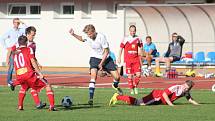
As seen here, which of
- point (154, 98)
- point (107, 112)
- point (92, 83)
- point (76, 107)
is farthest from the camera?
point (92, 83)

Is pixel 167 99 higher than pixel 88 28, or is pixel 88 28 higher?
pixel 88 28

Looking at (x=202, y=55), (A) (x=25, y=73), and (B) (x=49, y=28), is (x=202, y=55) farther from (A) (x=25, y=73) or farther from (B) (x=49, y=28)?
(A) (x=25, y=73)

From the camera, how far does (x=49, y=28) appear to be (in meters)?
41.1

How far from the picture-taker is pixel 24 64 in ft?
48.7

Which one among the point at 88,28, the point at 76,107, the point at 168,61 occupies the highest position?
the point at 88,28

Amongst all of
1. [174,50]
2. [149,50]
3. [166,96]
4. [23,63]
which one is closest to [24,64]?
[23,63]

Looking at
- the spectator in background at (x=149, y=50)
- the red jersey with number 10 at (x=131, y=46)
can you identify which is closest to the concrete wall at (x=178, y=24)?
the spectator in background at (x=149, y=50)

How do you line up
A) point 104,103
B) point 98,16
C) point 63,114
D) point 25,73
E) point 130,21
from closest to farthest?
1. point 63,114
2. point 25,73
3. point 104,103
4. point 130,21
5. point 98,16

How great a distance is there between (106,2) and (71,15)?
2.36 metres

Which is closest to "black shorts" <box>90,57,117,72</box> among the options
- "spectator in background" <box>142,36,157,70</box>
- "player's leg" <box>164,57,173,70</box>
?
"player's leg" <box>164,57,173,70</box>

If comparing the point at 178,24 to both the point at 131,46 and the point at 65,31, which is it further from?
the point at 131,46

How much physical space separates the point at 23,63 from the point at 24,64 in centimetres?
3

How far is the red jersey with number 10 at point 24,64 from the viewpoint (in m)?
14.8

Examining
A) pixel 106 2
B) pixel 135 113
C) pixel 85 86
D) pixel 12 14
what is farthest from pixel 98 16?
pixel 135 113
